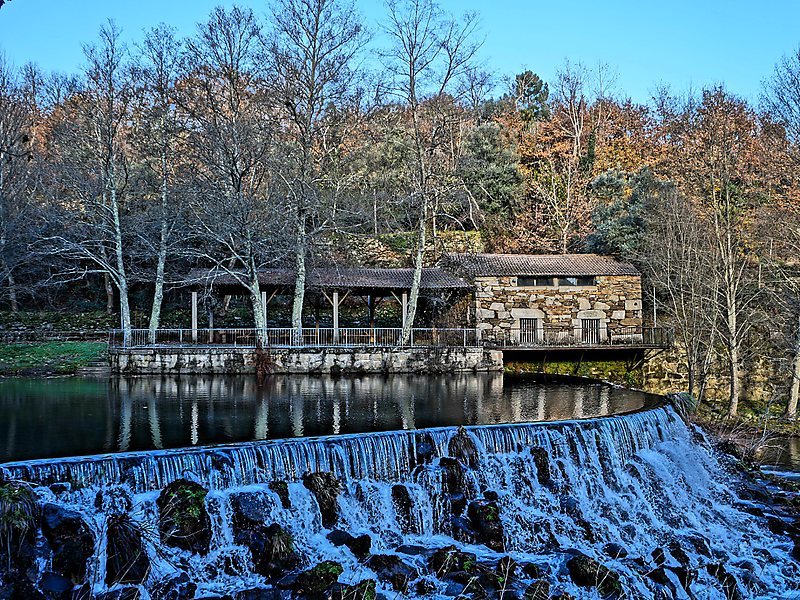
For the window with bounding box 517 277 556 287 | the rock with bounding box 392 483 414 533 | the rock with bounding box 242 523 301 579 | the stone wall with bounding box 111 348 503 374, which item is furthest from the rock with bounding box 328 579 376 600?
the window with bounding box 517 277 556 287

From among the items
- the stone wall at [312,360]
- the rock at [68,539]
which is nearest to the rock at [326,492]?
the rock at [68,539]

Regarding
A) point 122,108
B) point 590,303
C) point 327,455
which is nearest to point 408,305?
point 590,303

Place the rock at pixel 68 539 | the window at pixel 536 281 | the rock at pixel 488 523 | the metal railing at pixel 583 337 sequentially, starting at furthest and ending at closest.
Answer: the window at pixel 536 281, the metal railing at pixel 583 337, the rock at pixel 488 523, the rock at pixel 68 539

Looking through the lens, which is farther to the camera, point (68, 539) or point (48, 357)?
point (48, 357)

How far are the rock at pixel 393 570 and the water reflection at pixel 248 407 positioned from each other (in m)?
3.51

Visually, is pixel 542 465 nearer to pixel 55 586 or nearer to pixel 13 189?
pixel 55 586

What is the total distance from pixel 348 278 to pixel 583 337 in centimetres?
979

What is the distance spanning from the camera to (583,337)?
25.7 metres

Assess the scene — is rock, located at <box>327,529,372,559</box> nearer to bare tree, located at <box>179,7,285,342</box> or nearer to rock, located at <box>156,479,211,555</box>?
rock, located at <box>156,479,211,555</box>

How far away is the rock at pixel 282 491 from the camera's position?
31.8 feet

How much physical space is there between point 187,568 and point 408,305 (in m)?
17.3

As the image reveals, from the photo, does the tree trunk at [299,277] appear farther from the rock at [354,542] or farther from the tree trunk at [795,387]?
the tree trunk at [795,387]

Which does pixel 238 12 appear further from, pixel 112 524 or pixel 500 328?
pixel 112 524

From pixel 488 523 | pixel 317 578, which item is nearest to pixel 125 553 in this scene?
pixel 317 578
